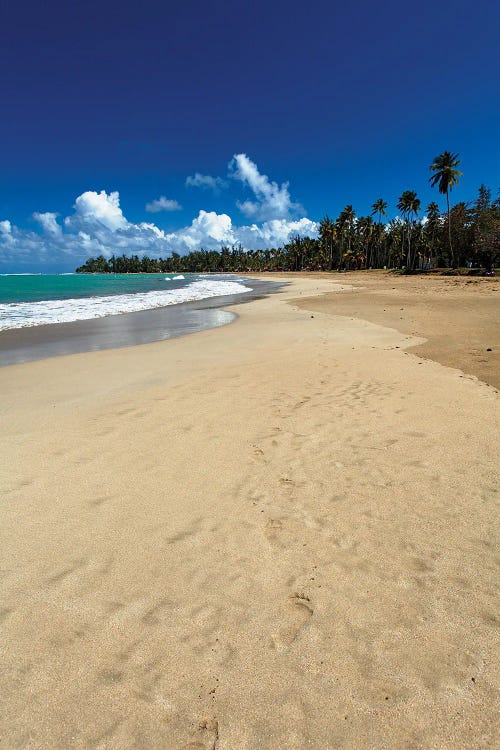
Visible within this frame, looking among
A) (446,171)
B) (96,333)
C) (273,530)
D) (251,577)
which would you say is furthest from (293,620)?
(446,171)

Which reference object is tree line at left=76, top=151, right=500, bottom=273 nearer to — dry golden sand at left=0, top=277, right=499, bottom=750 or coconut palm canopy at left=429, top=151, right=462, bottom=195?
coconut palm canopy at left=429, top=151, right=462, bottom=195

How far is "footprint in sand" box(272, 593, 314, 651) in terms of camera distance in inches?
94.6

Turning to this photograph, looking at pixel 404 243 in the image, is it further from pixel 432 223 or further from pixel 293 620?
pixel 293 620

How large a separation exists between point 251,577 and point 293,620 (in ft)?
1.56

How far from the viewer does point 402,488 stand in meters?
3.92

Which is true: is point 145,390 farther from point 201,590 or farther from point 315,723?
point 315,723

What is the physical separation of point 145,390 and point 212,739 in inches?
237

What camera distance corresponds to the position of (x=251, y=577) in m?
2.92

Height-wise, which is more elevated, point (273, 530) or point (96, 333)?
point (96, 333)

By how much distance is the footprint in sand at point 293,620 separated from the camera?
2402 mm

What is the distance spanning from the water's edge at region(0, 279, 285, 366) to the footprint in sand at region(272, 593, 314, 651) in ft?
34.6

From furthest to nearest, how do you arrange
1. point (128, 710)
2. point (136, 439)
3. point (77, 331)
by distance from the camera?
1. point (77, 331)
2. point (136, 439)
3. point (128, 710)

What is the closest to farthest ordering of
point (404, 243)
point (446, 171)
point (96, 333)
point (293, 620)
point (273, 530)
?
point (293, 620), point (273, 530), point (96, 333), point (446, 171), point (404, 243)

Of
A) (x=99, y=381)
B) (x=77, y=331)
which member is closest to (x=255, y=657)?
(x=99, y=381)
